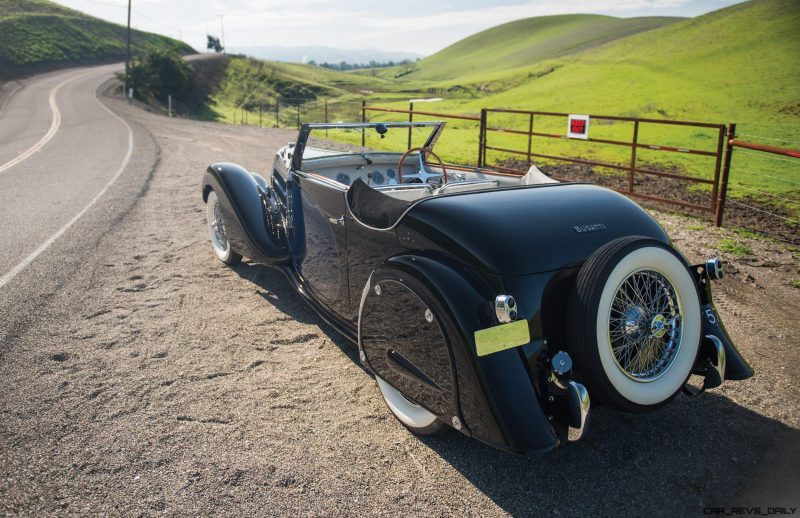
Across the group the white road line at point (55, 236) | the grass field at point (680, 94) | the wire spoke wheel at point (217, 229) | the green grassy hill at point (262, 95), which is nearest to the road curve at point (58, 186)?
the white road line at point (55, 236)

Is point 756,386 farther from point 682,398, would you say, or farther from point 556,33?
point 556,33

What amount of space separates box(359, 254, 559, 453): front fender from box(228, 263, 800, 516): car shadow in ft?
1.23

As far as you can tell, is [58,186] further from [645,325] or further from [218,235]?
[645,325]

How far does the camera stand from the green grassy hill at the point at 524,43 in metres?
74.9

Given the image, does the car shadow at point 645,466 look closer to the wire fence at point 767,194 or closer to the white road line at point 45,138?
the wire fence at point 767,194

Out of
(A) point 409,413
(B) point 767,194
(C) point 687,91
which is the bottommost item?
(A) point 409,413

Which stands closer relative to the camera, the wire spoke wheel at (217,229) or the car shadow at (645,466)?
the car shadow at (645,466)

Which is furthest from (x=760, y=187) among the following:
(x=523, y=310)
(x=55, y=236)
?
(x=55, y=236)

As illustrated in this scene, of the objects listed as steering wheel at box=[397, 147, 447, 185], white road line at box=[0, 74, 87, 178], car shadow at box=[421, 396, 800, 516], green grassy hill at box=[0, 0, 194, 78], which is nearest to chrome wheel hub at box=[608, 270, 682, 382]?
car shadow at box=[421, 396, 800, 516]

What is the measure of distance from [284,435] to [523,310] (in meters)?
1.46

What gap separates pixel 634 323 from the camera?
9.32 ft

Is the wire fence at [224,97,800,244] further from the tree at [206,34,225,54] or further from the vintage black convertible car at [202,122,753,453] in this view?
the tree at [206,34,225,54]

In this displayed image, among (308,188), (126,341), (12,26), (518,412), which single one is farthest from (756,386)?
(12,26)

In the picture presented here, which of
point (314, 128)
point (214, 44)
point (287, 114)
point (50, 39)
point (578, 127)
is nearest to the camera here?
point (314, 128)
